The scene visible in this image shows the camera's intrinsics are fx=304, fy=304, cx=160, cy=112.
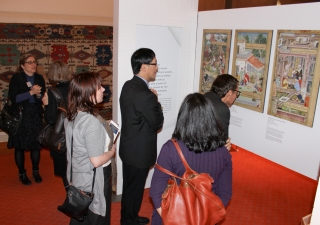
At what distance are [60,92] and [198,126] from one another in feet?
5.65

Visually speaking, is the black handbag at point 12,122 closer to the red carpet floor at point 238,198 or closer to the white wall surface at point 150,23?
the red carpet floor at point 238,198

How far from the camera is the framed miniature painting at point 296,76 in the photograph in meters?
2.43

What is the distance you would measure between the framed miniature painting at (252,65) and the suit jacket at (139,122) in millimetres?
973

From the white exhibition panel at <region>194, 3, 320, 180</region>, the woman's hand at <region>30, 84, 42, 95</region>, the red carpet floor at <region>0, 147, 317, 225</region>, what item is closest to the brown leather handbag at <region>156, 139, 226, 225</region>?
the white exhibition panel at <region>194, 3, 320, 180</region>

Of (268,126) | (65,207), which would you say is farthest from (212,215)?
(268,126)

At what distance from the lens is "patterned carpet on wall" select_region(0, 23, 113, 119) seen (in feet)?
16.2

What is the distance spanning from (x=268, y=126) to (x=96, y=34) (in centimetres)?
380

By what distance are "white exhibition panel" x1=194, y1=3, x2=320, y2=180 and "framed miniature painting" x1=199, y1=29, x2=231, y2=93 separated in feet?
0.26

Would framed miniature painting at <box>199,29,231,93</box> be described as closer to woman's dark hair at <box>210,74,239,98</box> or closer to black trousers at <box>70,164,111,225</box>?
woman's dark hair at <box>210,74,239,98</box>

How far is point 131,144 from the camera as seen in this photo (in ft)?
8.91

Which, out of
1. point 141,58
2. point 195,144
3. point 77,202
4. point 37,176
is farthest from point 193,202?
point 37,176

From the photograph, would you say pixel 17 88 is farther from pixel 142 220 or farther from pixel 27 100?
pixel 142 220

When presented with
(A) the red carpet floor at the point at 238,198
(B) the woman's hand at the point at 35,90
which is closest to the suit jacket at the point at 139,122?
(A) the red carpet floor at the point at 238,198

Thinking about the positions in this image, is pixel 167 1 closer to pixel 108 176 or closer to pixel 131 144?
pixel 131 144
